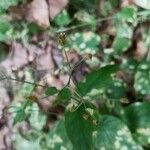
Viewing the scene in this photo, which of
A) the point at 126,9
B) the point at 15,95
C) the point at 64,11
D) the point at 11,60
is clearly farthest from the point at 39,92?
the point at 126,9

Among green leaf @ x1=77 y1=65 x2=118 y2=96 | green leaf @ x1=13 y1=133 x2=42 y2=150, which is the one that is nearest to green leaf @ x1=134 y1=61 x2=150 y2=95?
green leaf @ x1=77 y1=65 x2=118 y2=96

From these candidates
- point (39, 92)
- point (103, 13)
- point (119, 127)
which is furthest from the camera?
point (103, 13)

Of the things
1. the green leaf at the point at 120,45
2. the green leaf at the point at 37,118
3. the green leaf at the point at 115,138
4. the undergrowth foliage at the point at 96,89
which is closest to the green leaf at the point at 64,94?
the undergrowth foliage at the point at 96,89

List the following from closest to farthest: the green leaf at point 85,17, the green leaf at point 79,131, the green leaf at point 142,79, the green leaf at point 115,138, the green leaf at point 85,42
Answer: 1. the green leaf at point 79,131
2. the green leaf at point 115,138
3. the green leaf at point 142,79
4. the green leaf at point 85,42
5. the green leaf at point 85,17

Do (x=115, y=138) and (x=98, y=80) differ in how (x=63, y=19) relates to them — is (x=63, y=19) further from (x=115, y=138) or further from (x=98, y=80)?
(x=115, y=138)

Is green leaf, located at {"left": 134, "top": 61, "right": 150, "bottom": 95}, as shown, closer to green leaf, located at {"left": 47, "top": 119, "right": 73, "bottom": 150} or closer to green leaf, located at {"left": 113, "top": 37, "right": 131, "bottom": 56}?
green leaf, located at {"left": 113, "top": 37, "right": 131, "bottom": 56}

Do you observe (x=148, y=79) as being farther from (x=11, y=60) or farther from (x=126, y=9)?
(x=11, y=60)

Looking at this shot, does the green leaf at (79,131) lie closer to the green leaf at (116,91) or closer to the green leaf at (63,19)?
the green leaf at (116,91)
